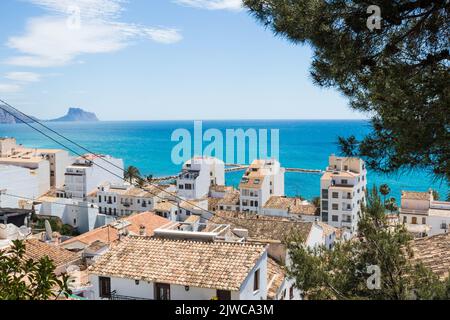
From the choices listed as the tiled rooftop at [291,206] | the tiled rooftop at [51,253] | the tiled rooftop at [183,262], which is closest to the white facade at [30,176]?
the tiled rooftop at [291,206]

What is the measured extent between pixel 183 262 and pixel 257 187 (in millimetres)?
33994

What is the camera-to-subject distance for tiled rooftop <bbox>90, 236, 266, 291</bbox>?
9.64 meters

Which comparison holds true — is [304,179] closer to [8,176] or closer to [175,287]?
[8,176]

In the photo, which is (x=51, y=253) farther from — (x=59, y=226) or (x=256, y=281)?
(x=59, y=226)

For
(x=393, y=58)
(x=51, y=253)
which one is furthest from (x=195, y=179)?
(x=393, y=58)

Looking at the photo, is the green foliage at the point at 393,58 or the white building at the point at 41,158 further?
the white building at the point at 41,158

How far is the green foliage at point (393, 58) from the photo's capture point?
4.64 metres

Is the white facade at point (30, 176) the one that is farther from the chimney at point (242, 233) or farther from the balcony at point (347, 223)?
the chimney at point (242, 233)

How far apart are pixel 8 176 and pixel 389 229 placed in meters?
44.5

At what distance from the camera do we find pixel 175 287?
32.2 feet

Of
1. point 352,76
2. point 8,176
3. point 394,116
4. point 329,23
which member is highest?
point 329,23

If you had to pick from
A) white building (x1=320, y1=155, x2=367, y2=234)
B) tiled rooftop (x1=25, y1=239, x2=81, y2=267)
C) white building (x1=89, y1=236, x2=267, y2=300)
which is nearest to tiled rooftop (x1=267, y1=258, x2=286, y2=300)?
white building (x1=89, y1=236, x2=267, y2=300)

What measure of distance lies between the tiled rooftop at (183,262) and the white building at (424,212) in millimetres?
28212
